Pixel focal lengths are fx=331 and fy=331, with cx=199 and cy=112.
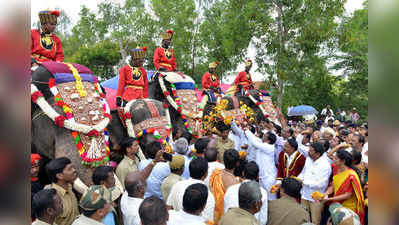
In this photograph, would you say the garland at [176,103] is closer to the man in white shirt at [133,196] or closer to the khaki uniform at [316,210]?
the khaki uniform at [316,210]

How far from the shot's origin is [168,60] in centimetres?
902

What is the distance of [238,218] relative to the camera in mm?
2918

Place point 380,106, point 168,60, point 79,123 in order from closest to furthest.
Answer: point 380,106 < point 79,123 < point 168,60

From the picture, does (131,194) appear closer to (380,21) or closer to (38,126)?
(38,126)

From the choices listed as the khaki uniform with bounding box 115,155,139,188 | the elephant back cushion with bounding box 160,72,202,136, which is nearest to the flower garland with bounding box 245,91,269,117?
the elephant back cushion with bounding box 160,72,202,136

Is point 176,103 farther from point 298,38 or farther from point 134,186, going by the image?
point 298,38

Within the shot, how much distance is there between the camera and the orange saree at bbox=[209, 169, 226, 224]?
3957 millimetres

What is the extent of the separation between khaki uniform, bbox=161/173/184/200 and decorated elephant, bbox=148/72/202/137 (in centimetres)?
379

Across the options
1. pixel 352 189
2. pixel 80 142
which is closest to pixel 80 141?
pixel 80 142

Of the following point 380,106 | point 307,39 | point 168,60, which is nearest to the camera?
point 380,106

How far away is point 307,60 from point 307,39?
108 centimetres

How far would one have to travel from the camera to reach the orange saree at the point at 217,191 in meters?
3.96

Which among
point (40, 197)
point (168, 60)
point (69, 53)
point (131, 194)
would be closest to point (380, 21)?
point (40, 197)

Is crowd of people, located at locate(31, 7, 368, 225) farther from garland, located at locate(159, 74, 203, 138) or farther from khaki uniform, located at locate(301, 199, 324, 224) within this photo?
garland, located at locate(159, 74, 203, 138)
